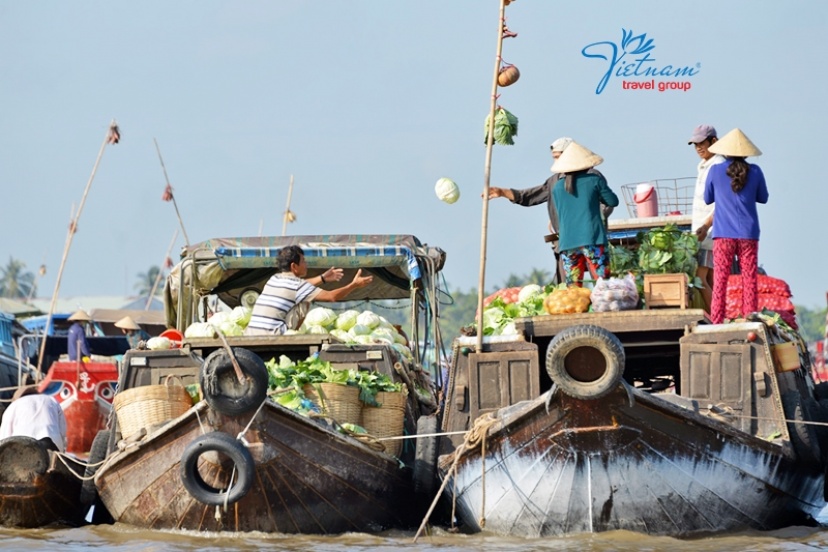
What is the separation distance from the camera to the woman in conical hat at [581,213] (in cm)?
966

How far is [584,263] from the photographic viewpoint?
9.85 meters

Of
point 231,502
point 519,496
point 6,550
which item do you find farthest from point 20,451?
point 519,496

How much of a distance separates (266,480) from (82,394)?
735 centimetres

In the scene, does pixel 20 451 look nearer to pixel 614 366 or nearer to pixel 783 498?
pixel 614 366

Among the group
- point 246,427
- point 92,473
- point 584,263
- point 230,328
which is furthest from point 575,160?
point 92,473

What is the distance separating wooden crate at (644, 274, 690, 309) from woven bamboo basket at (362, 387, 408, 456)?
1913mm

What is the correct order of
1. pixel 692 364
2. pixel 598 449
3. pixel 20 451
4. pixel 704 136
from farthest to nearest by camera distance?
1. pixel 704 136
2. pixel 20 451
3. pixel 692 364
4. pixel 598 449

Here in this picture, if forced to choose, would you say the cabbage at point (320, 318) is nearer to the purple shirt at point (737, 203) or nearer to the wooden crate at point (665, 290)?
the wooden crate at point (665, 290)

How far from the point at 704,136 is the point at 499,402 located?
319 centimetres

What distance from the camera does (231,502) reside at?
26.1 feet

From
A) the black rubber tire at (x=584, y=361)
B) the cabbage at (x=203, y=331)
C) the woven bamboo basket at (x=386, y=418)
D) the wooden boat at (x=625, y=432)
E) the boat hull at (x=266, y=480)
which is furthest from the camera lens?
the cabbage at (x=203, y=331)

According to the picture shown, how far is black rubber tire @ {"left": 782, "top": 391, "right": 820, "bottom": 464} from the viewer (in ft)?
27.5

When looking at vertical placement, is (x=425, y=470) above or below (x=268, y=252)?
below

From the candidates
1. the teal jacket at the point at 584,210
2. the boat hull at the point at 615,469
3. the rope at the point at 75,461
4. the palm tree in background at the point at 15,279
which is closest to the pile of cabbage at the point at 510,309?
the teal jacket at the point at 584,210
